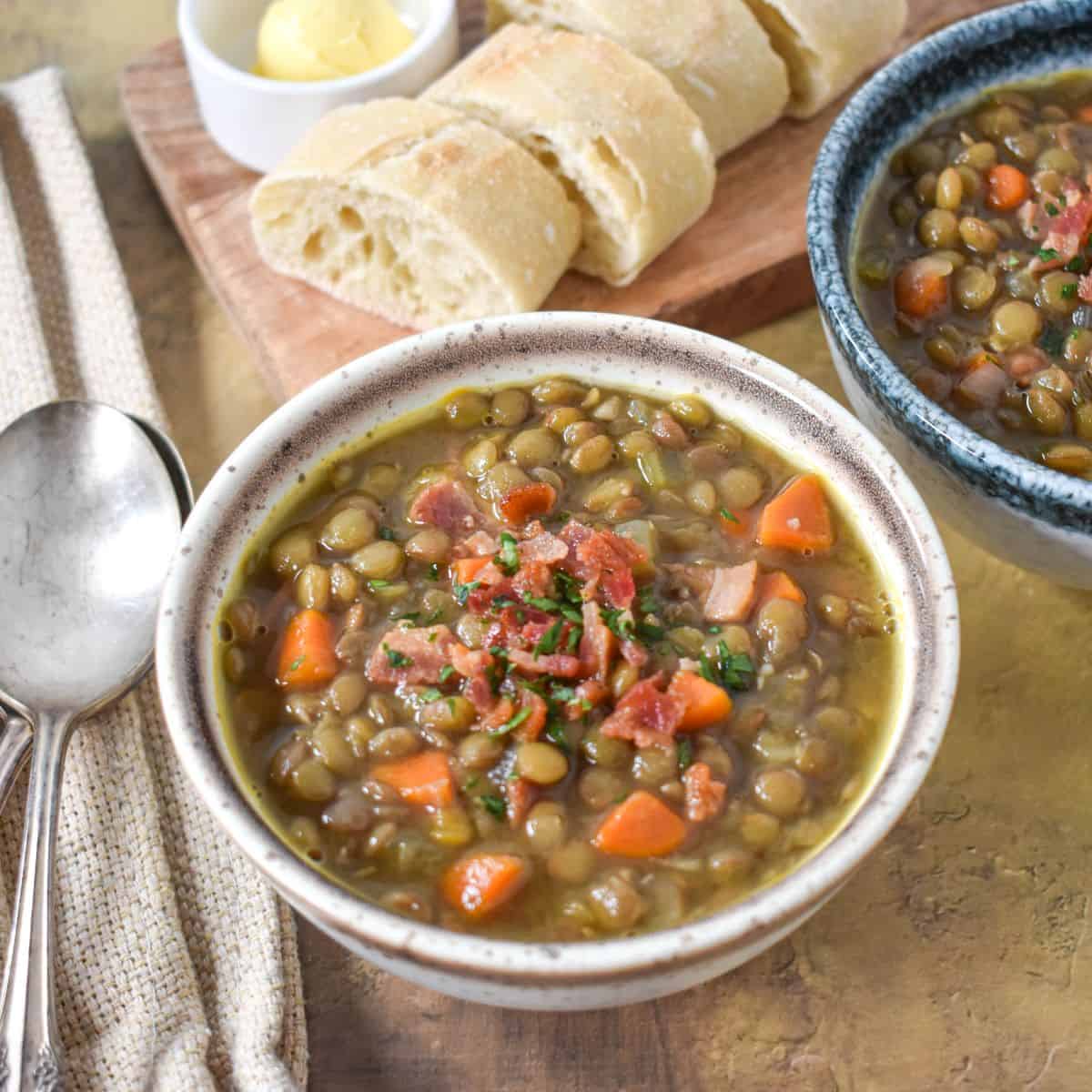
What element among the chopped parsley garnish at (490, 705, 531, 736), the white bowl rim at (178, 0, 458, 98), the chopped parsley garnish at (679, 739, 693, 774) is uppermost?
the white bowl rim at (178, 0, 458, 98)

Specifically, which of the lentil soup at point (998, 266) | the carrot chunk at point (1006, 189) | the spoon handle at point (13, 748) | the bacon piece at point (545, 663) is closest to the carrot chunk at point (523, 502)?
the bacon piece at point (545, 663)

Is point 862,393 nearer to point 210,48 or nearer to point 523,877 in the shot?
point 523,877

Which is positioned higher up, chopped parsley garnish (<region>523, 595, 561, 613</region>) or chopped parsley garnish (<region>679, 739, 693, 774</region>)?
chopped parsley garnish (<region>523, 595, 561, 613</region>)

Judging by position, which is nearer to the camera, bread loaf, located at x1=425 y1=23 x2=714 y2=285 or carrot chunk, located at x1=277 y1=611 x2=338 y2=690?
carrot chunk, located at x1=277 y1=611 x2=338 y2=690

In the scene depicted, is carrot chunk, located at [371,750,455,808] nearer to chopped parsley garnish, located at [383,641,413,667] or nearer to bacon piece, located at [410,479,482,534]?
chopped parsley garnish, located at [383,641,413,667]

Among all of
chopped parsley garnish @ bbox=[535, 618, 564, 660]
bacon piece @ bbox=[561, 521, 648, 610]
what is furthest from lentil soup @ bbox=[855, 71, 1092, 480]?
chopped parsley garnish @ bbox=[535, 618, 564, 660]

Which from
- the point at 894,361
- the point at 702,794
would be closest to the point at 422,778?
the point at 702,794

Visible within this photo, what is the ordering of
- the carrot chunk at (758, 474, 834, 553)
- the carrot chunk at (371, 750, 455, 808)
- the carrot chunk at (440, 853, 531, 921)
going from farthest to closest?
the carrot chunk at (758, 474, 834, 553) → the carrot chunk at (371, 750, 455, 808) → the carrot chunk at (440, 853, 531, 921)
